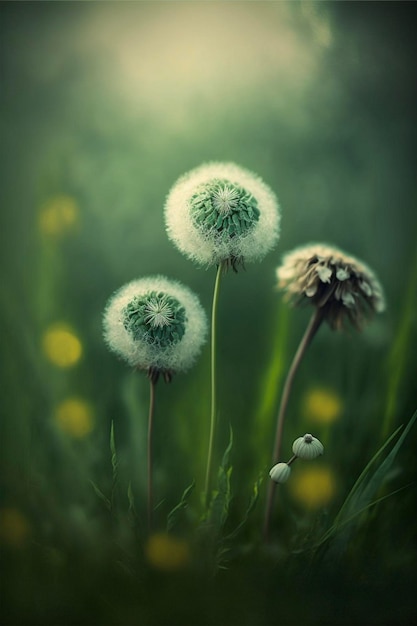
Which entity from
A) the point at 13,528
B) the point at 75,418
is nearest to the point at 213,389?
the point at 75,418

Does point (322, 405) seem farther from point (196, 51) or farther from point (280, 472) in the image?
point (196, 51)

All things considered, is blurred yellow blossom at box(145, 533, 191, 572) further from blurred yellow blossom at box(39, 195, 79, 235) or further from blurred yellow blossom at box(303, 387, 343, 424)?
blurred yellow blossom at box(39, 195, 79, 235)

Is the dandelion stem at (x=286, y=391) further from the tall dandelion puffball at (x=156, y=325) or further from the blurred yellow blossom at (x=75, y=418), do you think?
the blurred yellow blossom at (x=75, y=418)

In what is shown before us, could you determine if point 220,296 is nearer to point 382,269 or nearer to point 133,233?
point 133,233

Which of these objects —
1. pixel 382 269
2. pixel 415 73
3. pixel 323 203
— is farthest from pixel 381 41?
pixel 382 269

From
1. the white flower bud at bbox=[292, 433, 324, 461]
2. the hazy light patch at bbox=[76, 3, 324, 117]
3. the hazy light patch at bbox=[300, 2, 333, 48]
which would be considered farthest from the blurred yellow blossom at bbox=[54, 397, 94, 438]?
the hazy light patch at bbox=[300, 2, 333, 48]

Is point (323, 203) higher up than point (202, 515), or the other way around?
point (323, 203)
